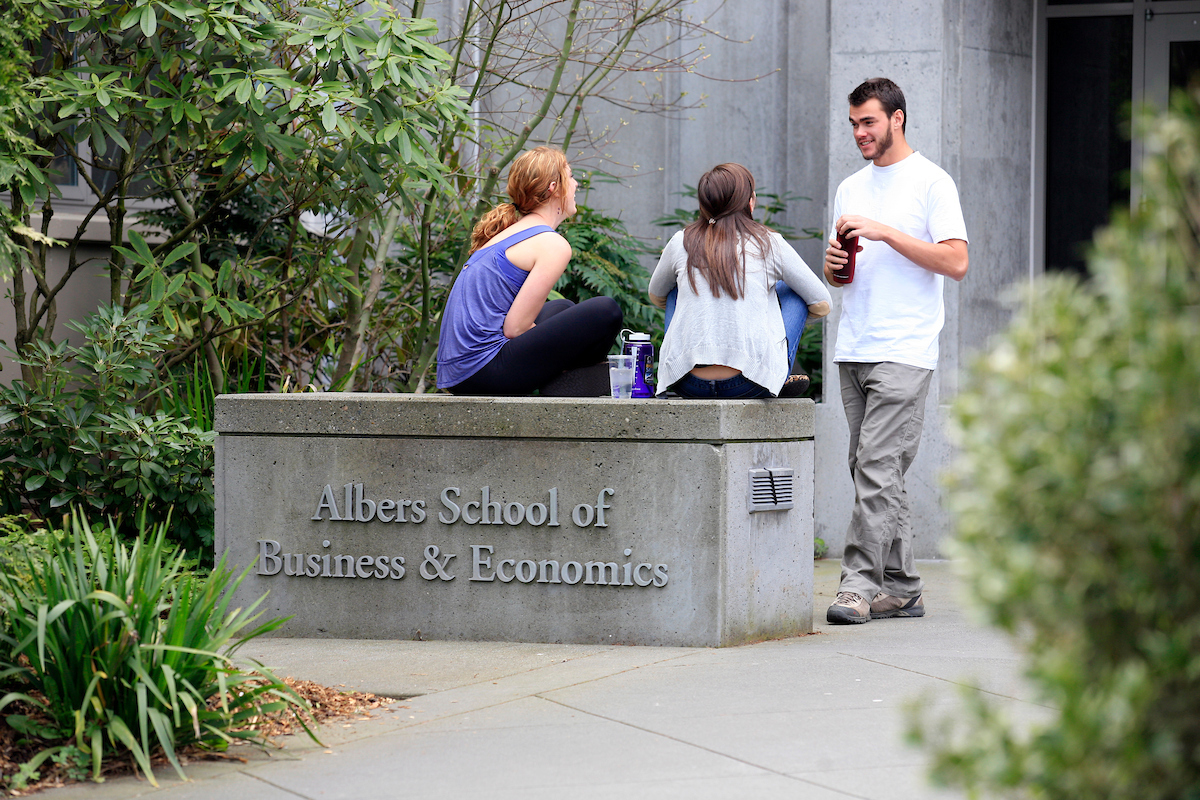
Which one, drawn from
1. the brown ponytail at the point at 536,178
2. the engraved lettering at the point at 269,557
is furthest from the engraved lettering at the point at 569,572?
the brown ponytail at the point at 536,178

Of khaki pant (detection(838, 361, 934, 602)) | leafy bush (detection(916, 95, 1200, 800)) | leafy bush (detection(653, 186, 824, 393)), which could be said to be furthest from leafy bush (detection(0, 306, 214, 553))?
leafy bush (detection(916, 95, 1200, 800))

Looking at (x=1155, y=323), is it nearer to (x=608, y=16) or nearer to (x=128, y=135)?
(x=128, y=135)

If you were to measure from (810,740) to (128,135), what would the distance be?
17.7 feet

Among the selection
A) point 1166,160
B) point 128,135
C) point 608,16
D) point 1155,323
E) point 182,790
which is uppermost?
point 608,16

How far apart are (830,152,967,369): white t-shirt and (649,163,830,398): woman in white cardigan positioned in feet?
1.50

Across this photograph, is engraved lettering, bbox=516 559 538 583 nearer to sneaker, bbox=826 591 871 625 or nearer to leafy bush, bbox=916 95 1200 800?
sneaker, bbox=826 591 871 625

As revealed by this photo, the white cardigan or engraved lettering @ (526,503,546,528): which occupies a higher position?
the white cardigan

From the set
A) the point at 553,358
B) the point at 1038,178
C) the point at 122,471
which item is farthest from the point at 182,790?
the point at 1038,178

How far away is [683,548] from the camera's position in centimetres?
507

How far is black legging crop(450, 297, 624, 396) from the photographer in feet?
18.0

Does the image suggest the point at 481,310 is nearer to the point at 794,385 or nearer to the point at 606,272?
the point at 794,385

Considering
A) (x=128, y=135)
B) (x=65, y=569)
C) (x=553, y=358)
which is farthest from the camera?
(x=128, y=135)

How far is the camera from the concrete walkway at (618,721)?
341 centimetres

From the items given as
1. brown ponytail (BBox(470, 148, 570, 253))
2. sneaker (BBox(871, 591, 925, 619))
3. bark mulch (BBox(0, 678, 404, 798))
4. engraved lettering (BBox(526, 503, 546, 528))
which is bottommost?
bark mulch (BBox(0, 678, 404, 798))
